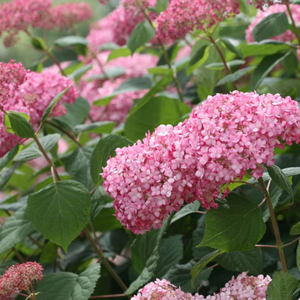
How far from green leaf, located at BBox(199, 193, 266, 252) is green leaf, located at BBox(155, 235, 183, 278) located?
26 cm

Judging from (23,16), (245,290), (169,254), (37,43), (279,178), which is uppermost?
(23,16)

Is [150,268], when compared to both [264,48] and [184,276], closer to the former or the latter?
[184,276]

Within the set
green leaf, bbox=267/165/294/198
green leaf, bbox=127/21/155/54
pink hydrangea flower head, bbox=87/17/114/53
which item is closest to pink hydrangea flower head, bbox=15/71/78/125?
green leaf, bbox=127/21/155/54

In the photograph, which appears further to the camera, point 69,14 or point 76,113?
point 69,14

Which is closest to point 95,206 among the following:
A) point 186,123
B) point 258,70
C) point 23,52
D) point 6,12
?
point 186,123

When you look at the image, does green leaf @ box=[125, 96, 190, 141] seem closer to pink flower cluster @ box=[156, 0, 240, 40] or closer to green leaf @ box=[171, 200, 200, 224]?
pink flower cluster @ box=[156, 0, 240, 40]

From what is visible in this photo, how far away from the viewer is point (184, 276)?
1.04 m

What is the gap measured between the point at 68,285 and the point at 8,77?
371 mm

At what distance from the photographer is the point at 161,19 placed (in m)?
1.23

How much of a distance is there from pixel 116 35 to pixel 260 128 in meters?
1.14

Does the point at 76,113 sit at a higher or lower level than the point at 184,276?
higher

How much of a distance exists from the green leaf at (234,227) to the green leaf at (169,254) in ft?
0.87

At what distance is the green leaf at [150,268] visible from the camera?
992 millimetres

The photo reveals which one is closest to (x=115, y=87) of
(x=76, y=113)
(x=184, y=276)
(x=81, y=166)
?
(x=76, y=113)
